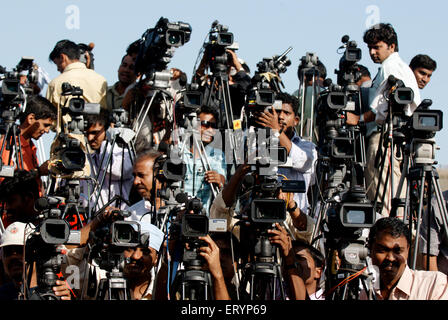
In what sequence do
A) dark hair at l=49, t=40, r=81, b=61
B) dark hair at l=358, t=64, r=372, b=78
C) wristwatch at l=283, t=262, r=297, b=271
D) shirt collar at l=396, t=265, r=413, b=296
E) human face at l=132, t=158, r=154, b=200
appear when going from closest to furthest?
shirt collar at l=396, t=265, r=413, b=296 < wristwatch at l=283, t=262, r=297, b=271 < human face at l=132, t=158, r=154, b=200 < dark hair at l=49, t=40, r=81, b=61 < dark hair at l=358, t=64, r=372, b=78

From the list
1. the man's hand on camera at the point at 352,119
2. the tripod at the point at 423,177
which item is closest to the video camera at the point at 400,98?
the tripod at the point at 423,177

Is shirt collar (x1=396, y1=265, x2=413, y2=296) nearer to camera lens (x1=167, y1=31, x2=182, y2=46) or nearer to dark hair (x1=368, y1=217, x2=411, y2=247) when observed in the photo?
dark hair (x1=368, y1=217, x2=411, y2=247)

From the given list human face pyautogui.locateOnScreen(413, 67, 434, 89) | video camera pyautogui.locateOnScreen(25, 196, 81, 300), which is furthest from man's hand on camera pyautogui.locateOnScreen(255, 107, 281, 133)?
human face pyautogui.locateOnScreen(413, 67, 434, 89)

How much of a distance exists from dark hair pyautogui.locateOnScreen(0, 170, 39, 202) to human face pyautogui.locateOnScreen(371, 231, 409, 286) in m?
2.86

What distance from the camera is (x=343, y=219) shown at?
4926 mm

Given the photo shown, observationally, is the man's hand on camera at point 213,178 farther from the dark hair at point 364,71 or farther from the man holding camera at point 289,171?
the dark hair at point 364,71

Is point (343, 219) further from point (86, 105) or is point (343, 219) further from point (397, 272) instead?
point (86, 105)

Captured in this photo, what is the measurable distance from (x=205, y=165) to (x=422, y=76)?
256 cm

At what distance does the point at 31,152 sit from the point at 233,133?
1.87 m

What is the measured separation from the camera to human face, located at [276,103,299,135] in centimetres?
718

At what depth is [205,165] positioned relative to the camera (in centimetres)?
691

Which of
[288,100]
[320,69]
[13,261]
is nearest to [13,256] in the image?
[13,261]

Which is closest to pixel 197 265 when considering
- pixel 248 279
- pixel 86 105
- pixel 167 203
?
pixel 248 279

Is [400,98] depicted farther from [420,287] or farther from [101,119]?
[101,119]
